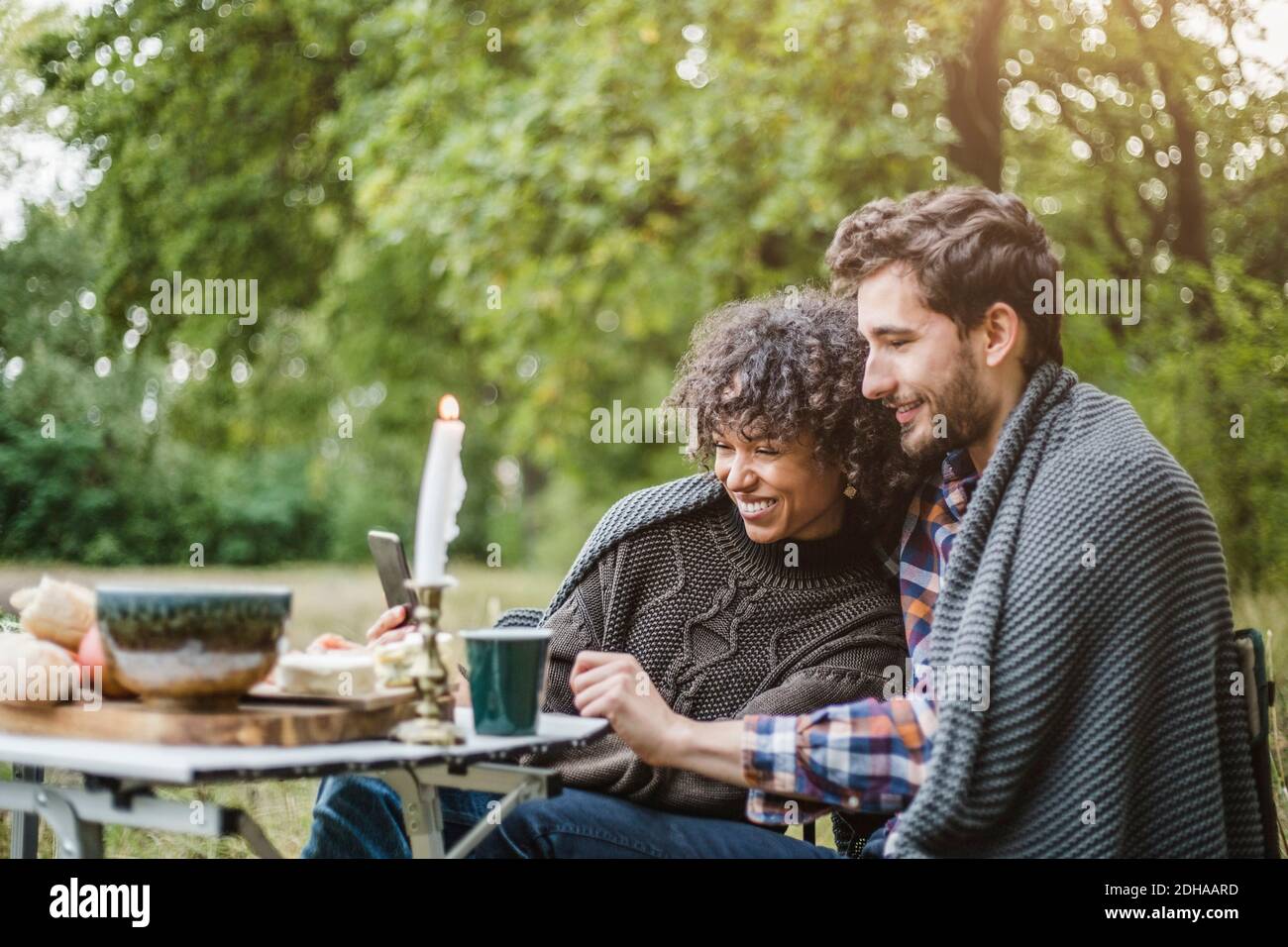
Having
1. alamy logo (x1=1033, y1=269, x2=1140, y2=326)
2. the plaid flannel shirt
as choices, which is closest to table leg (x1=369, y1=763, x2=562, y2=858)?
the plaid flannel shirt

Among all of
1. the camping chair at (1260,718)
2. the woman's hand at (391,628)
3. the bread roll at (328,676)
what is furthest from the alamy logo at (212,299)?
the camping chair at (1260,718)

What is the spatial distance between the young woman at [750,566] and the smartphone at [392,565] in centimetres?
7

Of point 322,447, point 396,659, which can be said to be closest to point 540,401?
point 396,659

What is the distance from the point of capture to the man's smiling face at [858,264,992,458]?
2.39m

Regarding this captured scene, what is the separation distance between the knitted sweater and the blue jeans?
0.31 feet

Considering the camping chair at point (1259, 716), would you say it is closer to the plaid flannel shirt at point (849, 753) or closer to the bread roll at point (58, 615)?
the plaid flannel shirt at point (849, 753)

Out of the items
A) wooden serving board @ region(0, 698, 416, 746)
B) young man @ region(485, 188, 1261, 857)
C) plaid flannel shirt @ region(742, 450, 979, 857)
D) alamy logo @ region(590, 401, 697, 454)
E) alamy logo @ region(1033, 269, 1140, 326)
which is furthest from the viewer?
alamy logo @ region(590, 401, 697, 454)

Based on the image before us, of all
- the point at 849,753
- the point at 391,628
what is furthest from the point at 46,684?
the point at 849,753

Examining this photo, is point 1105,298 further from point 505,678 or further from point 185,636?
point 185,636

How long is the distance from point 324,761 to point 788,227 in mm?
6274

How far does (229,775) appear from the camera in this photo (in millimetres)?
1536

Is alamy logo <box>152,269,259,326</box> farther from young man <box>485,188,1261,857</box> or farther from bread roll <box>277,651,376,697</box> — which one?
bread roll <box>277,651,376,697</box>
